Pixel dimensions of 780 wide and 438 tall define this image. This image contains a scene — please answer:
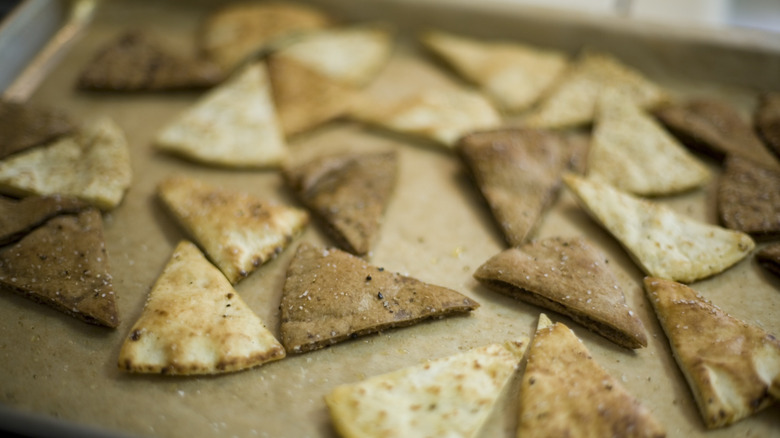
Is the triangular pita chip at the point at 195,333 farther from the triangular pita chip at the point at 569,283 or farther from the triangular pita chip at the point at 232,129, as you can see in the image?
the triangular pita chip at the point at 569,283

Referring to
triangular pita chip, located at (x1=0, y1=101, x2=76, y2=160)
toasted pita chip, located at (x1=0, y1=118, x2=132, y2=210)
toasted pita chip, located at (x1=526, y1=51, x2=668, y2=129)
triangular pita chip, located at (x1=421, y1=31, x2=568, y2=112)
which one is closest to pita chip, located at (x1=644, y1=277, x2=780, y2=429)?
toasted pita chip, located at (x1=526, y1=51, x2=668, y2=129)

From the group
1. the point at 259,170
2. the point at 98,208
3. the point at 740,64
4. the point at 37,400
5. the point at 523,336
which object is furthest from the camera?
the point at 740,64

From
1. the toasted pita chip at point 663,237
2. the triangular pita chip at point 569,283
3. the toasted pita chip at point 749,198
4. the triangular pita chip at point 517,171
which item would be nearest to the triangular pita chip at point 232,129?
the triangular pita chip at point 517,171

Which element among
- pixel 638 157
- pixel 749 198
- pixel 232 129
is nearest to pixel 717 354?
pixel 749 198

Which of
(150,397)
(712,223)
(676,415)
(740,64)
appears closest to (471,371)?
(676,415)

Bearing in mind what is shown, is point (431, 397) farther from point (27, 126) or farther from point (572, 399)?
point (27, 126)

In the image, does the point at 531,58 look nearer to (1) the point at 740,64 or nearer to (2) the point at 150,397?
(1) the point at 740,64
